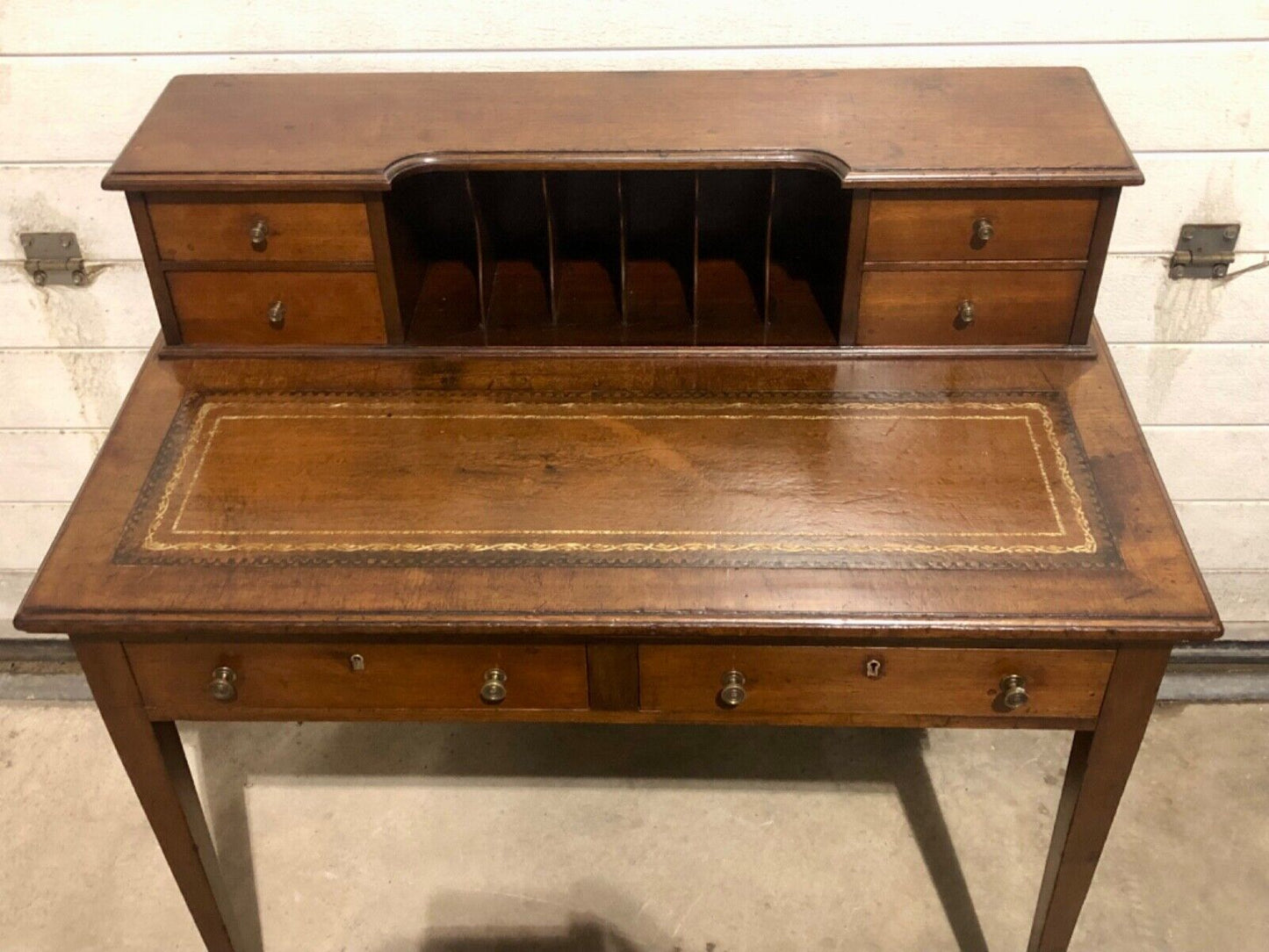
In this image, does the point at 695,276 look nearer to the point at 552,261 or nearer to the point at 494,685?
the point at 552,261

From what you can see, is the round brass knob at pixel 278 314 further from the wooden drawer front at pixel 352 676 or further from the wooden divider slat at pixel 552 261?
the wooden drawer front at pixel 352 676

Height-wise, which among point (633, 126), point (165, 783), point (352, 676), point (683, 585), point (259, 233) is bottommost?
point (165, 783)

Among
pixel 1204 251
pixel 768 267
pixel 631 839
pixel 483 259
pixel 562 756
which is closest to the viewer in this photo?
pixel 768 267

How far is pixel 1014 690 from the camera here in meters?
1.61

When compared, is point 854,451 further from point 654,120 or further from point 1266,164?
point 1266,164

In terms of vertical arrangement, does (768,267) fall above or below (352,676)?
above

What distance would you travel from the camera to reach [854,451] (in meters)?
1.73

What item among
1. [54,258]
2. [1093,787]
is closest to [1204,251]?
[1093,787]

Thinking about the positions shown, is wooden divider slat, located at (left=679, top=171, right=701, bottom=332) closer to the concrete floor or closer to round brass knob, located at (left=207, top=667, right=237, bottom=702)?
round brass knob, located at (left=207, top=667, right=237, bottom=702)

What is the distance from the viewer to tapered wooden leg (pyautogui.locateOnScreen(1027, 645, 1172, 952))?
1599mm

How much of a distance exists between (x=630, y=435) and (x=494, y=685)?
406mm

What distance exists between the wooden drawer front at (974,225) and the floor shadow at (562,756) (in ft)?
4.03

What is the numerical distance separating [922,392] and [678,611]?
58 centimetres

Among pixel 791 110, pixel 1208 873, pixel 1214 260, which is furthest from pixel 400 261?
pixel 1208 873
